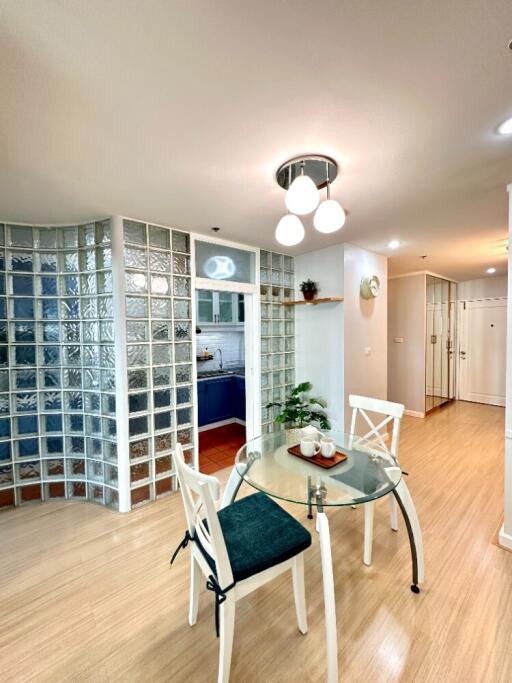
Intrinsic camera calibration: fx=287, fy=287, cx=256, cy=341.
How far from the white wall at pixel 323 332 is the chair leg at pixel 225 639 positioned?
7.34ft

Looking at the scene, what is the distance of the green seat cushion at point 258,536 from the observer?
1.19 metres

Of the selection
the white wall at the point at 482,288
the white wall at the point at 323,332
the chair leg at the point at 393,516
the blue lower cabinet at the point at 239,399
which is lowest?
the chair leg at the point at 393,516

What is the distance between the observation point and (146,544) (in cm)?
197

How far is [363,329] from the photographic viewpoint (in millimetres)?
3299

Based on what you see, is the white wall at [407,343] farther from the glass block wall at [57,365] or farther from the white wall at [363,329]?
the glass block wall at [57,365]

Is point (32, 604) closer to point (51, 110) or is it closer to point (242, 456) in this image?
point (242, 456)

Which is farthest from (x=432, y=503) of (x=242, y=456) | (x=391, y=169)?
(x=391, y=169)

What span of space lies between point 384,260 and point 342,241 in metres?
0.95

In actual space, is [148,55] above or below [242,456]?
above

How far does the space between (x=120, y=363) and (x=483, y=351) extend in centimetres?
615

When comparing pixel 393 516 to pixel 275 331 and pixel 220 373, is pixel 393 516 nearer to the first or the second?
pixel 275 331

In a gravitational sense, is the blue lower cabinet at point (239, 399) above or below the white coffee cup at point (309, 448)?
below

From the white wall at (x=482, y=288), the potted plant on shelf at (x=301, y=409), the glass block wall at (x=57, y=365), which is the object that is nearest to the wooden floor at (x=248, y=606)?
the glass block wall at (x=57, y=365)

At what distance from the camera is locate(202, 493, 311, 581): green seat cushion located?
3.91 feet
